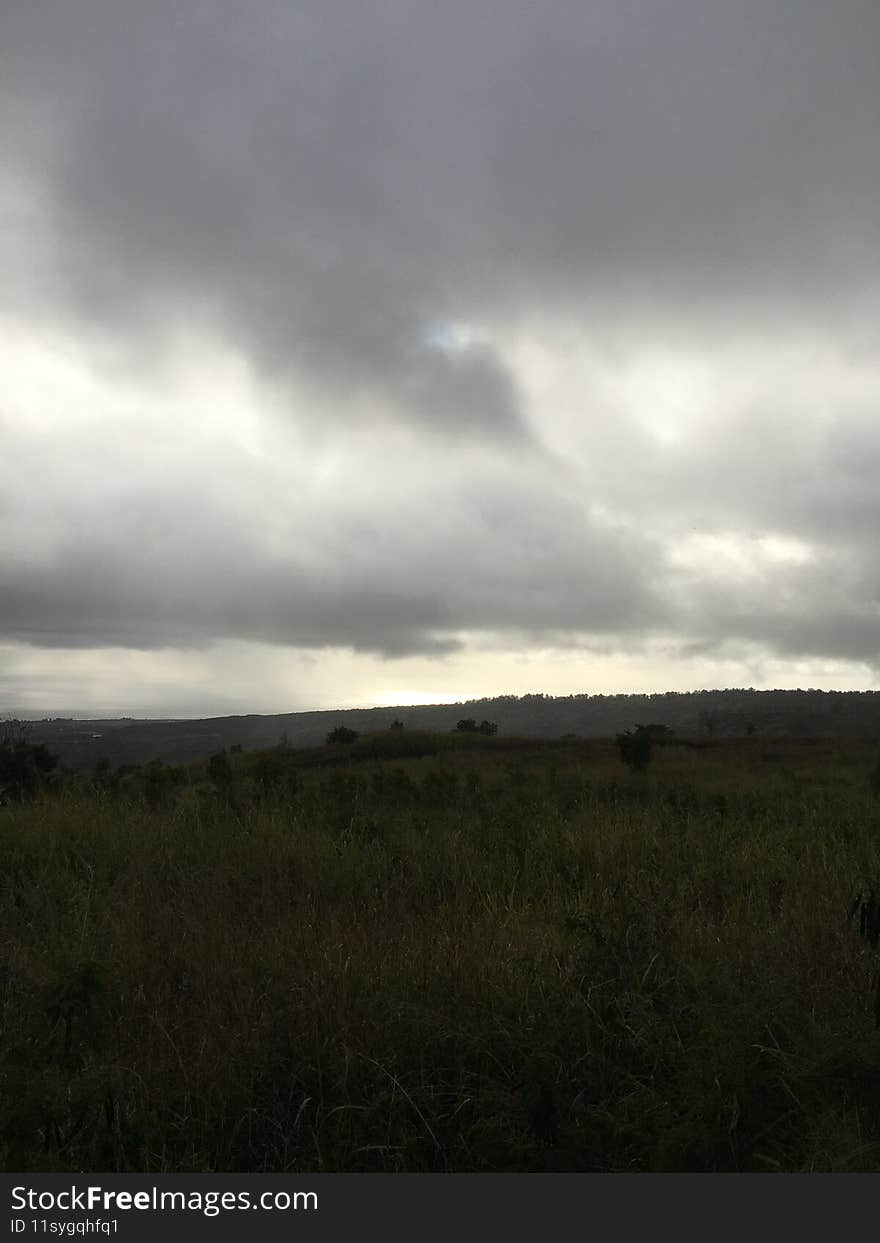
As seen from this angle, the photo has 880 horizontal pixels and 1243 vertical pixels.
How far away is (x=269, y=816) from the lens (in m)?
9.09

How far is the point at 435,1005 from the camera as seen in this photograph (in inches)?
157

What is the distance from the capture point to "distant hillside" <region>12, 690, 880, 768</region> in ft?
229

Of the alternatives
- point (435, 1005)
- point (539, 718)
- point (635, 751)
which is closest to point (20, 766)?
point (435, 1005)

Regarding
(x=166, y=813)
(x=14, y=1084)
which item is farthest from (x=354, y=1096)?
(x=166, y=813)

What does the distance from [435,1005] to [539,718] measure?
96838 millimetres

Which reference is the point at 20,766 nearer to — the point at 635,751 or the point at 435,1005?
the point at 435,1005

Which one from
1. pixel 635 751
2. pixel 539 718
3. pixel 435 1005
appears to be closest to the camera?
pixel 435 1005

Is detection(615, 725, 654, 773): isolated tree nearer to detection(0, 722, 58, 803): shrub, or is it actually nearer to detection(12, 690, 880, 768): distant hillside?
detection(0, 722, 58, 803): shrub

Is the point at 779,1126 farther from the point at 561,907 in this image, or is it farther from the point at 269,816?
the point at 269,816

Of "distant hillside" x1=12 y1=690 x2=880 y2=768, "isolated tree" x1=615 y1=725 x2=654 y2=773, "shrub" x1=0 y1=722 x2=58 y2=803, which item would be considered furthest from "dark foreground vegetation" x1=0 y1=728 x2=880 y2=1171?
"distant hillside" x1=12 y1=690 x2=880 y2=768

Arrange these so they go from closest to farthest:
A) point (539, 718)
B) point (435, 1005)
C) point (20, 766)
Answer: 1. point (435, 1005)
2. point (20, 766)
3. point (539, 718)

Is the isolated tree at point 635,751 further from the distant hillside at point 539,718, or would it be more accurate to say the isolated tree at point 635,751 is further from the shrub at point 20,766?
the distant hillside at point 539,718

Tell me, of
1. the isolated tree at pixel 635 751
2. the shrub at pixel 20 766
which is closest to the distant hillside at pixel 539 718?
the isolated tree at pixel 635 751
